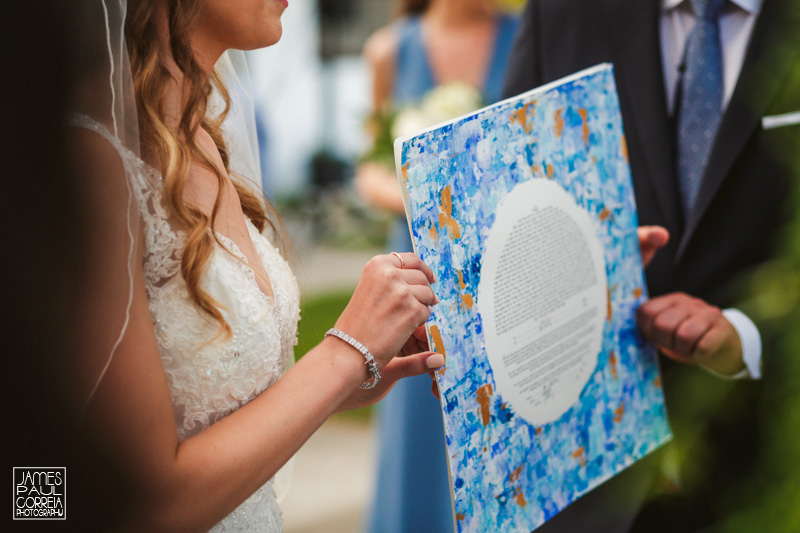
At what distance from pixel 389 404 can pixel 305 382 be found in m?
1.80

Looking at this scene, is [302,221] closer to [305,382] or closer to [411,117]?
[411,117]

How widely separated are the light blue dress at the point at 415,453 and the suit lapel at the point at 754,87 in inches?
45.7

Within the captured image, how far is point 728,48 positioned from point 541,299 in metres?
0.82

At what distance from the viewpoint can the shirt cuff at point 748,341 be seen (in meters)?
1.38

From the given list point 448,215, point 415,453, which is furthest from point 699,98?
point 415,453

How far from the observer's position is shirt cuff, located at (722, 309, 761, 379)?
1.38 m

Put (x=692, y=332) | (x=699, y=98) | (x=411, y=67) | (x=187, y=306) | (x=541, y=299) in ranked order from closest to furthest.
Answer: (x=187, y=306), (x=541, y=299), (x=692, y=332), (x=699, y=98), (x=411, y=67)

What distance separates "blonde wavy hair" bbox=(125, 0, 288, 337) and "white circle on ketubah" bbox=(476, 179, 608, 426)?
38cm

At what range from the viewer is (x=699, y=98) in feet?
4.85

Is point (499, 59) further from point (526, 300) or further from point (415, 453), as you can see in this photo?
point (526, 300)

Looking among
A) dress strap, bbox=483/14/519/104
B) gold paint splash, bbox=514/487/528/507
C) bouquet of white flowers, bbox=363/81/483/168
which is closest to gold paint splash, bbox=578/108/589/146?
gold paint splash, bbox=514/487/528/507

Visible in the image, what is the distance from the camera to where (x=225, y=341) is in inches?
35.2

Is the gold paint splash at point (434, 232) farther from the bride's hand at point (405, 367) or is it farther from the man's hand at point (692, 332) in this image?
the man's hand at point (692, 332)

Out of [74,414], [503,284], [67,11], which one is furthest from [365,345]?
[67,11]
